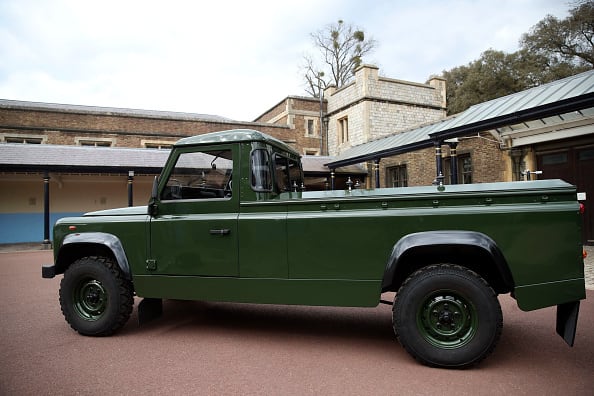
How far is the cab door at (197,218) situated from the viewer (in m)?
3.75

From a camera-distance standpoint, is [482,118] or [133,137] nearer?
[482,118]

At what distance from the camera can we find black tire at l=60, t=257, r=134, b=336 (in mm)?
4090

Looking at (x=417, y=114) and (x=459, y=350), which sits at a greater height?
(x=417, y=114)

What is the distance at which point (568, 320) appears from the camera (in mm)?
Result: 3121

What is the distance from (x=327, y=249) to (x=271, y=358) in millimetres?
1111

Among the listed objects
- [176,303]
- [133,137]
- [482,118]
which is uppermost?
[133,137]

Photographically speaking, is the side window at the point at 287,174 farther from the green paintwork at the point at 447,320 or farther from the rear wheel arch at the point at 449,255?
the green paintwork at the point at 447,320

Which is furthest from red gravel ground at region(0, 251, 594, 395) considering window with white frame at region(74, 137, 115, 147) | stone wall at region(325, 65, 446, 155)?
stone wall at region(325, 65, 446, 155)

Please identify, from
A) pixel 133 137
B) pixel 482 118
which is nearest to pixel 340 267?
pixel 482 118

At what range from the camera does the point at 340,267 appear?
3.41 m

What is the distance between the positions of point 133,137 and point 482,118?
1785 centimetres

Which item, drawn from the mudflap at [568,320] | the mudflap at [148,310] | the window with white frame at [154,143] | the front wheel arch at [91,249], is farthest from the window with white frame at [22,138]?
the mudflap at [568,320]

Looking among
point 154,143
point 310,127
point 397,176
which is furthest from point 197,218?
point 310,127

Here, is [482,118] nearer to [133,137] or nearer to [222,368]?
[222,368]
